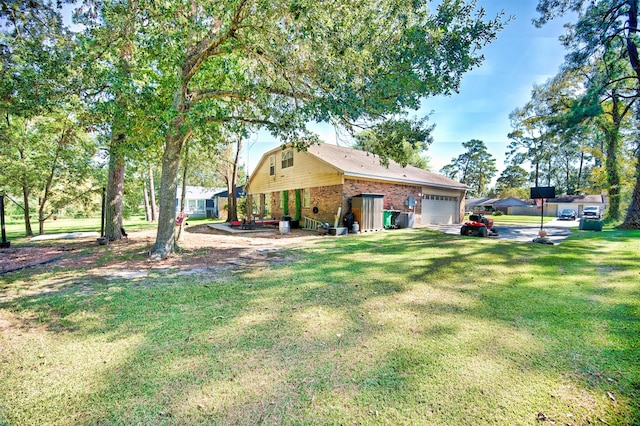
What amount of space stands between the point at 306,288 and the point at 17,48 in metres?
9.73

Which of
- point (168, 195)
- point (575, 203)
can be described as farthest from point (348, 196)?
point (575, 203)

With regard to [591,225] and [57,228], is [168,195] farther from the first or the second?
[591,225]

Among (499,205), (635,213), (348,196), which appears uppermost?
(348,196)

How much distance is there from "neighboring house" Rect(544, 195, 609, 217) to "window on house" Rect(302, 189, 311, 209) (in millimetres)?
40435

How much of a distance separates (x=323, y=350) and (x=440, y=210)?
18246 mm

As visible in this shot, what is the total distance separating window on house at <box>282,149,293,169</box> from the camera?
1733 cm

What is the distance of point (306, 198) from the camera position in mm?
16344

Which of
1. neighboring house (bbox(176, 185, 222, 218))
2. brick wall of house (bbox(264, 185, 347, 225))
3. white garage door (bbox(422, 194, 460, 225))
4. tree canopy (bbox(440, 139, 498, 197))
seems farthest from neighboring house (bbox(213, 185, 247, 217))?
tree canopy (bbox(440, 139, 498, 197))

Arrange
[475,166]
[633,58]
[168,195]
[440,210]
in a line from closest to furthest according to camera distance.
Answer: [168,195] → [633,58] → [440,210] → [475,166]

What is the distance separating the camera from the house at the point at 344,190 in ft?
45.9

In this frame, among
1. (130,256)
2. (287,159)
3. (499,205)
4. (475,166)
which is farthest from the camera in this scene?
(475,166)

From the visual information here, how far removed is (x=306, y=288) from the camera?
16.5 feet

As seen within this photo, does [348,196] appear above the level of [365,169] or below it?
below

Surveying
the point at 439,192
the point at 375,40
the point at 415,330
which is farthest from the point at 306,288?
the point at 439,192
